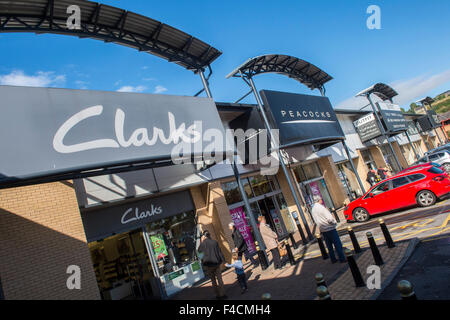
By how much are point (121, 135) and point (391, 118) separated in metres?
24.8

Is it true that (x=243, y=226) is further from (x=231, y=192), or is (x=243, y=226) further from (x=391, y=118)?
(x=391, y=118)

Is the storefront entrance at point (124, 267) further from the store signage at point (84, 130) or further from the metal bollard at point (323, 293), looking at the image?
the metal bollard at point (323, 293)

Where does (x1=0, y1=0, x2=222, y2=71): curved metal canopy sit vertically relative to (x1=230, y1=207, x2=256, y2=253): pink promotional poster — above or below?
above

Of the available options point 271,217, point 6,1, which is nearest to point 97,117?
point 6,1

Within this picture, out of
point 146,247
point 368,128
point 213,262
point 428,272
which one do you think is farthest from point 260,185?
point 368,128

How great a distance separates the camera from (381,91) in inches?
1048

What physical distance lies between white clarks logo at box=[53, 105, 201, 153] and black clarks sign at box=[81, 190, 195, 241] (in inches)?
128

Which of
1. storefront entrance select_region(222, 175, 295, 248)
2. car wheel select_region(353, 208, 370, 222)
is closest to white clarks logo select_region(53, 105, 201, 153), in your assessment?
storefront entrance select_region(222, 175, 295, 248)

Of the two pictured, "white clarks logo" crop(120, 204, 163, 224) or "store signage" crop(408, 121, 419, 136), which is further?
"store signage" crop(408, 121, 419, 136)

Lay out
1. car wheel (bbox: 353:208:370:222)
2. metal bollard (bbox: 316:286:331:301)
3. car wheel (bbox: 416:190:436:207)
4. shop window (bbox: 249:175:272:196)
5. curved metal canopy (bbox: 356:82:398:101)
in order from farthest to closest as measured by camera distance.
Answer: curved metal canopy (bbox: 356:82:398:101)
shop window (bbox: 249:175:272:196)
car wheel (bbox: 353:208:370:222)
car wheel (bbox: 416:190:436:207)
metal bollard (bbox: 316:286:331:301)

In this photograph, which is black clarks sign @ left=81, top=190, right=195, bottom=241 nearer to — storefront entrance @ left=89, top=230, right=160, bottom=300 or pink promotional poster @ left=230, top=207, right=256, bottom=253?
storefront entrance @ left=89, top=230, right=160, bottom=300

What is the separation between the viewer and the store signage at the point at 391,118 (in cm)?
2338

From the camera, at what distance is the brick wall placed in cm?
639

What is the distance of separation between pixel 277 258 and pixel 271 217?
6011 mm
